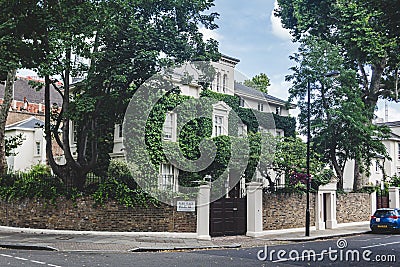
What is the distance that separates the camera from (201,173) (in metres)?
33.9

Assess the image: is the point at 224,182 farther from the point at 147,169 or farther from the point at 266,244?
the point at 266,244

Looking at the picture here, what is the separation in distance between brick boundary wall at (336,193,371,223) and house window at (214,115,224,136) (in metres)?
9.36

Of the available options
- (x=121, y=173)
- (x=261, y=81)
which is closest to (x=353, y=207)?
(x=121, y=173)

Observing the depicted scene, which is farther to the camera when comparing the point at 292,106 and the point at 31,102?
the point at 31,102

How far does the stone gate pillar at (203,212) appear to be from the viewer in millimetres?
22234

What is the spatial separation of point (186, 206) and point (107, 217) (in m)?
3.63

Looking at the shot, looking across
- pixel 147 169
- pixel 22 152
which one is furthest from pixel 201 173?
pixel 22 152

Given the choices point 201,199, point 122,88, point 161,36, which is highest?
point 161,36

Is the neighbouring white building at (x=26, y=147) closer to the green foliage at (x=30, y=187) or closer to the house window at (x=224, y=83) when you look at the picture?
the house window at (x=224, y=83)

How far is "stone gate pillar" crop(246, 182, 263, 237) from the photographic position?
24328 millimetres

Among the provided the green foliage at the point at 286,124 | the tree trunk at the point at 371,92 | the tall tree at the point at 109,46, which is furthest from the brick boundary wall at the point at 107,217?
the green foliage at the point at 286,124

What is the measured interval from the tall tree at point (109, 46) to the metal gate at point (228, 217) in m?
6.43

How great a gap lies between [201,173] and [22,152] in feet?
65.4

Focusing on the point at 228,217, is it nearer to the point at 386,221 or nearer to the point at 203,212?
the point at 203,212
